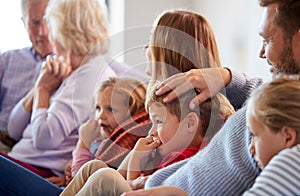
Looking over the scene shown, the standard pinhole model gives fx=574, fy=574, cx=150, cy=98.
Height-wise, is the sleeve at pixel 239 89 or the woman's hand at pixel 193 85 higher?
the woman's hand at pixel 193 85

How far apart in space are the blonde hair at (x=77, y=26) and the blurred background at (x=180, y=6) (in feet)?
0.27

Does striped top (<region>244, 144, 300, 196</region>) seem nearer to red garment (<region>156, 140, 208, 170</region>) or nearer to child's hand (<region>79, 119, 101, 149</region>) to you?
red garment (<region>156, 140, 208, 170</region>)

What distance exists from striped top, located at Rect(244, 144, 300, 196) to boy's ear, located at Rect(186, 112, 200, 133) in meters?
0.50

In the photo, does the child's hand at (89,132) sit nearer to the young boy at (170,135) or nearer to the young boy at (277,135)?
the young boy at (170,135)

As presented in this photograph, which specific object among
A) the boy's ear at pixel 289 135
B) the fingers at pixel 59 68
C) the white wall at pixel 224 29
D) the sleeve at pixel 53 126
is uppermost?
the boy's ear at pixel 289 135

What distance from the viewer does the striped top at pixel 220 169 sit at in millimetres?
1195

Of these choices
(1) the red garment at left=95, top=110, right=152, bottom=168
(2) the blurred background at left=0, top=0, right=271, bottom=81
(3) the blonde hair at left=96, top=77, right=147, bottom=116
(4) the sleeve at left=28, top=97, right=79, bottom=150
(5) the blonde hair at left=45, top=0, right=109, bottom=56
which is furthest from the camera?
(5) the blonde hair at left=45, top=0, right=109, bottom=56

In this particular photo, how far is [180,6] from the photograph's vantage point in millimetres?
2863

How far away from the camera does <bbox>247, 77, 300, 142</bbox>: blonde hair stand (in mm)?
1025

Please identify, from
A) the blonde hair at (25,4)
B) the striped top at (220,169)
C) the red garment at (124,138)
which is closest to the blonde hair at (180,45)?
the red garment at (124,138)

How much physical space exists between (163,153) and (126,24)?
1.43 metres

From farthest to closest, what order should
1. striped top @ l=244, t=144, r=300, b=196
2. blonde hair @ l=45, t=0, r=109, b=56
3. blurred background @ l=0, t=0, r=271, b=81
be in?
blonde hair @ l=45, t=0, r=109, b=56 < blurred background @ l=0, t=0, r=271, b=81 < striped top @ l=244, t=144, r=300, b=196

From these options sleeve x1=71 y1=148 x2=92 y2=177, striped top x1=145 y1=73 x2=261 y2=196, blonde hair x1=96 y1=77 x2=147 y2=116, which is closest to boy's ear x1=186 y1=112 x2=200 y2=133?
striped top x1=145 y1=73 x2=261 y2=196

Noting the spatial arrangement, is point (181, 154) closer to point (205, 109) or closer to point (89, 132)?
point (205, 109)
